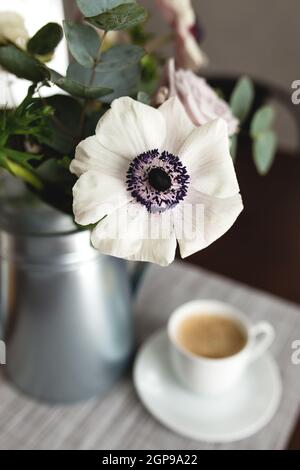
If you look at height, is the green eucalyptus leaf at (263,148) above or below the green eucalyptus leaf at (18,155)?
below

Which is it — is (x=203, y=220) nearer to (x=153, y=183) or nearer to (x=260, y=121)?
(x=153, y=183)

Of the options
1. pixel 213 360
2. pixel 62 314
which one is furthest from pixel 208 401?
pixel 62 314

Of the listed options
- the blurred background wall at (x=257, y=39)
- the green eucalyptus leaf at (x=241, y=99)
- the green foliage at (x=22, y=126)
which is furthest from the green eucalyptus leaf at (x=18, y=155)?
the blurred background wall at (x=257, y=39)

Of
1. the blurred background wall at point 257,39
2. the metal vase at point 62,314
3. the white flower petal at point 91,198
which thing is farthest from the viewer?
the blurred background wall at point 257,39

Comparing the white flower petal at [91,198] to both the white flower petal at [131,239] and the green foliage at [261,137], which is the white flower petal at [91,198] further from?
the green foliage at [261,137]

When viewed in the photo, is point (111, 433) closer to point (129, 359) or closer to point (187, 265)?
point (129, 359)

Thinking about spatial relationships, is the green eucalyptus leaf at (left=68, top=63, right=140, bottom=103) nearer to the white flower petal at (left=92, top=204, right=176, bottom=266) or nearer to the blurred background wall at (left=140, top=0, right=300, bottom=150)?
the white flower petal at (left=92, top=204, right=176, bottom=266)
